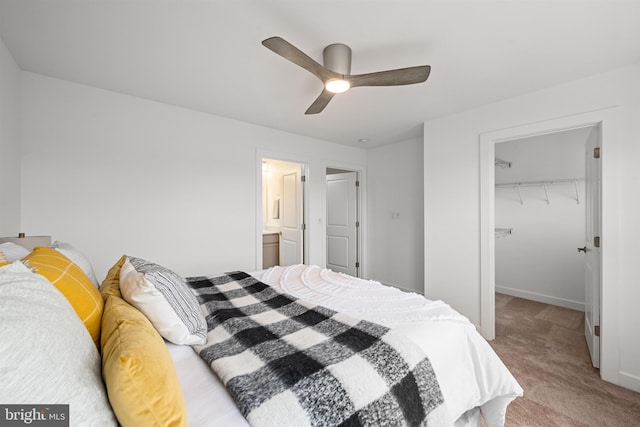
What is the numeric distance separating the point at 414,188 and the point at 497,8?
2.66 m

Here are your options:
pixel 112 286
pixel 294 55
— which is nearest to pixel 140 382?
pixel 112 286

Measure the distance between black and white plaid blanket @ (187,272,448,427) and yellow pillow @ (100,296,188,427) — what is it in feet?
0.73

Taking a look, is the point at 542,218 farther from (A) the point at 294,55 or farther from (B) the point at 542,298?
(A) the point at 294,55

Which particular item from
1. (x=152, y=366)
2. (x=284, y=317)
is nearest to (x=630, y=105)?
(x=284, y=317)

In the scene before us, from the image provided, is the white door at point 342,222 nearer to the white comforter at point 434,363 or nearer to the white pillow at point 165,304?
the white comforter at point 434,363

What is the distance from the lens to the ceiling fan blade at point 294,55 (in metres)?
1.36

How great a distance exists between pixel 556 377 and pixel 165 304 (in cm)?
291

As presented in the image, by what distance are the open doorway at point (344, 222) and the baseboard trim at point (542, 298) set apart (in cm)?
231

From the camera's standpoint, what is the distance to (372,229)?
4621 millimetres

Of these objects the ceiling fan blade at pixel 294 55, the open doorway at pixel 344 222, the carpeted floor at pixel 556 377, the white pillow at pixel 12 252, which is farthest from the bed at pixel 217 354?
the open doorway at pixel 344 222

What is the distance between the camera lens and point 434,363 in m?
1.15

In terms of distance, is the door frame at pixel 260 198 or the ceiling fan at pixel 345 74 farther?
the door frame at pixel 260 198

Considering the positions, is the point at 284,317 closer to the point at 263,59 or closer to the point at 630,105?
the point at 263,59

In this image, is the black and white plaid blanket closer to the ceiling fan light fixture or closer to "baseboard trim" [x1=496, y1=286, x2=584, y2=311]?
the ceiling fan light fixture
